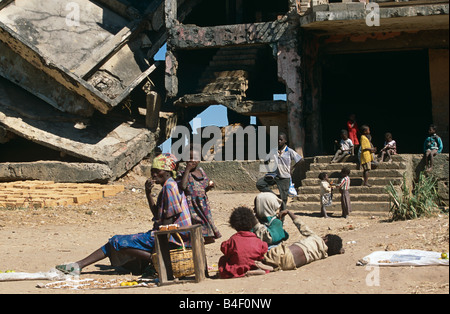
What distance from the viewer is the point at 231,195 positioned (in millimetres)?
14375

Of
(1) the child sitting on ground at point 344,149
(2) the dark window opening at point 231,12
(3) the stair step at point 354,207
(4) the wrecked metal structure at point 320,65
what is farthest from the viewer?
(2) the dark window opening at point 231,12

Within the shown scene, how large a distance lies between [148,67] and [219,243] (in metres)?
8.90

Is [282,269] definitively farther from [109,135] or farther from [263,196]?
[109,135]

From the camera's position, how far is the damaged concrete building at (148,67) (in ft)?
50.3

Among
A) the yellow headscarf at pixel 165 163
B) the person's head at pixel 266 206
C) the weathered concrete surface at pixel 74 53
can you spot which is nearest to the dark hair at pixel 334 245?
the person's head at pixel 266 206

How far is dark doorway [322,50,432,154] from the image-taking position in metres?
20.0

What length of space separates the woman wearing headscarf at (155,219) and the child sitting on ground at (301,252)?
915mm

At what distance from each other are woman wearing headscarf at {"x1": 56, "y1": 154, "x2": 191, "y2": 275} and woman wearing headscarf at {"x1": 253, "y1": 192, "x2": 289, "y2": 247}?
841 millimetres

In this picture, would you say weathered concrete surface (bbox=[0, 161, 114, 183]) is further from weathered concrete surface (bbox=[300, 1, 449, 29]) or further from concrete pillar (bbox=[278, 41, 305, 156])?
weathered concrete surface (bbox=[300, 1, 449, 29])

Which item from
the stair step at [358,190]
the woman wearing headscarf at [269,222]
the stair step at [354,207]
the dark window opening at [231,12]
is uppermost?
the dark window opening at [231,12]

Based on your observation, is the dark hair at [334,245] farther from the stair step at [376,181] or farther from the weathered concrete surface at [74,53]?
the weathered concrete surface at [74,53]

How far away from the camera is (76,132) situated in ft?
53.7

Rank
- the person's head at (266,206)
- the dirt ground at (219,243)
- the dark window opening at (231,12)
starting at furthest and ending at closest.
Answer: the dark window opening at (231,12) < the person's head at (266,206) < the dirt ground at (219,243)

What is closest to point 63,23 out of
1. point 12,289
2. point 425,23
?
point 425,23
